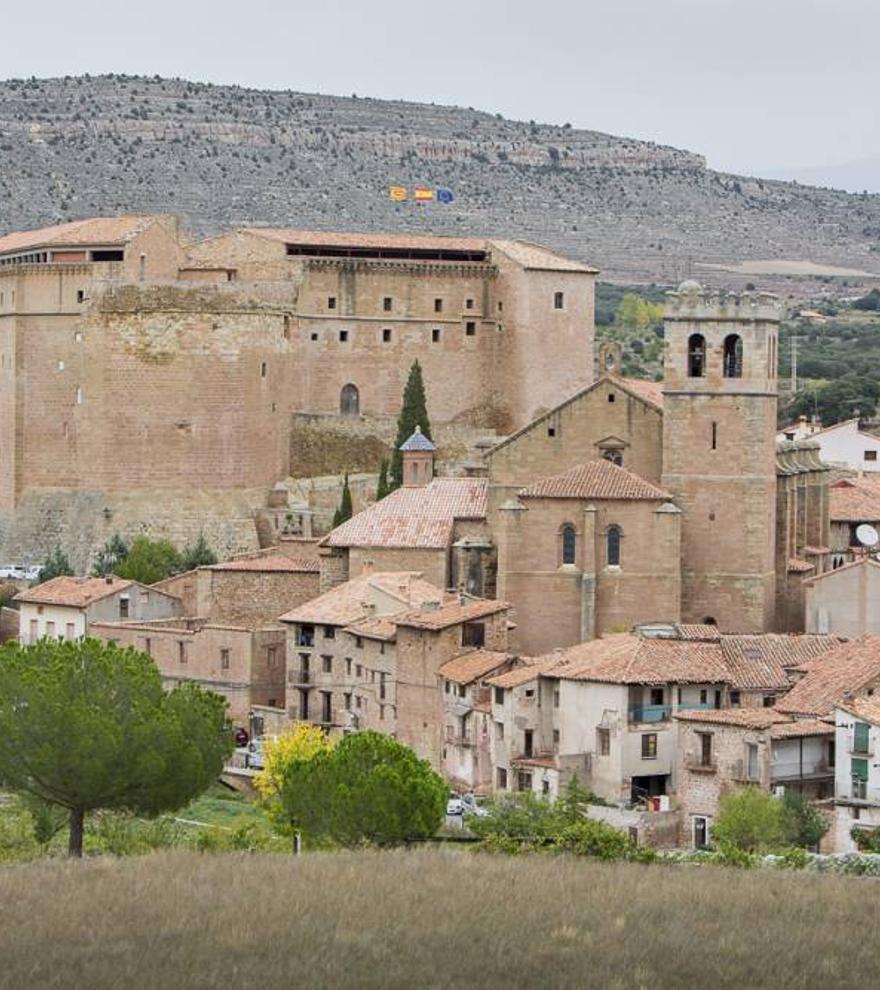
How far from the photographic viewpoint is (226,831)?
1843 inches

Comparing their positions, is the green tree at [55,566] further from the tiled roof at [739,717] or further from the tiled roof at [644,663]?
the tiled roof at [739,717]

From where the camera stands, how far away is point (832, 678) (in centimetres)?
4981

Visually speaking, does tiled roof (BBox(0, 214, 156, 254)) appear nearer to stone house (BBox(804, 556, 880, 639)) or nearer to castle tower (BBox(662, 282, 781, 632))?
castle tower (BBox(662, 282, 781, 632))

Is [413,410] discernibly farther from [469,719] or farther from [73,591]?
[469,719]

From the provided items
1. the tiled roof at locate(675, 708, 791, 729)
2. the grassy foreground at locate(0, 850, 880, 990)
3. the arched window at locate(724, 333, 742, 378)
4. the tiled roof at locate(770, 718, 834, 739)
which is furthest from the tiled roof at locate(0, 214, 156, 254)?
the grassy foreground at locate(0, 850, 880, 990)

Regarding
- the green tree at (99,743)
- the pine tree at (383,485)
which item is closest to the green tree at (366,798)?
the green tree at (99,743)

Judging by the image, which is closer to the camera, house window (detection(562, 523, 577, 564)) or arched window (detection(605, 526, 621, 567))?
arched window (detection(605, 526, 621, 567))

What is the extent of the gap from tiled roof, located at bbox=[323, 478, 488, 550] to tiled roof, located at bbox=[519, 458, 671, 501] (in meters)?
2.38

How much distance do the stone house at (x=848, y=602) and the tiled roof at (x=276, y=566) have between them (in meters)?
9.74

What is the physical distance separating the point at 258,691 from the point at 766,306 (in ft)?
36.2

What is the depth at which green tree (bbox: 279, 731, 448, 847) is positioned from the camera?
43.0 metres

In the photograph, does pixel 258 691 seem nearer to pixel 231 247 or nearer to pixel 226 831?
pixel 226 831

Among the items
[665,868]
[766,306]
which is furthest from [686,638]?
[665,868]

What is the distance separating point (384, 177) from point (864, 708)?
9442 cm
